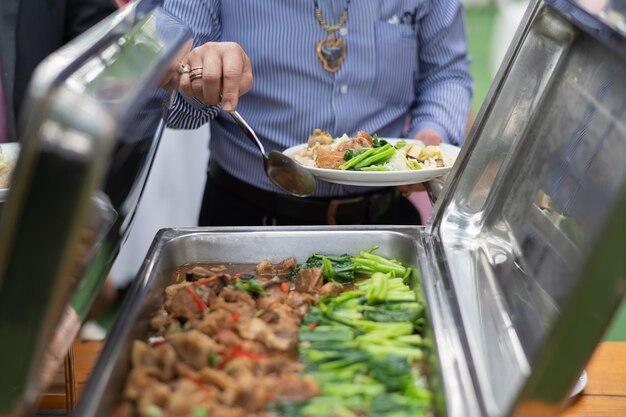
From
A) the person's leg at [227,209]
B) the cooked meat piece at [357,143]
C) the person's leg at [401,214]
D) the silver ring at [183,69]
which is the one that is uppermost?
the silver ring at [183,69]

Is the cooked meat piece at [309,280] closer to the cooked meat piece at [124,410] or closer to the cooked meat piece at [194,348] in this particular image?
the cooked meat piece at [194,348]

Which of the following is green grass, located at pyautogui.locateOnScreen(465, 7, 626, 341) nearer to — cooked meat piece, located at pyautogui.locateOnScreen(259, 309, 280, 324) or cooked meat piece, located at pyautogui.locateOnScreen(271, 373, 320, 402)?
cooked meat piece, located at pyautogui.locateOnScreen(259, 309, 280, 324)

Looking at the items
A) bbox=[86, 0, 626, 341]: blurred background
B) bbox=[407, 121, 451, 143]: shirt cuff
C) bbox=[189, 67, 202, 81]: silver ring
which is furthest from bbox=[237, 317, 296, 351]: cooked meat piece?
bbox=[86, 0, 626, 341]: blurred background

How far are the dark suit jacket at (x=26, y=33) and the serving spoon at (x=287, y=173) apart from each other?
100 cm

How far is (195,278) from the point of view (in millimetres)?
1501

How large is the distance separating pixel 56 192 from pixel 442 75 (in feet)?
6.51

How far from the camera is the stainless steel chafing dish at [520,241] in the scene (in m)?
0.89

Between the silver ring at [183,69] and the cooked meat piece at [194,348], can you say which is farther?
the silver ring at [183,69]

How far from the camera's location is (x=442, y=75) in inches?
101

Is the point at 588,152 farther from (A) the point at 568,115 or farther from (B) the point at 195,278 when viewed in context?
(B) the point at 195,278

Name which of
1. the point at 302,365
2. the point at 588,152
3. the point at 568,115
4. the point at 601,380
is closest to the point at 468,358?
the point at 302,365

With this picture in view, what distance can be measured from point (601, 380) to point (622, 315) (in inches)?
88.5

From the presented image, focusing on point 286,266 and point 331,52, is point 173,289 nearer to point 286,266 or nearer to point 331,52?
point 286,266

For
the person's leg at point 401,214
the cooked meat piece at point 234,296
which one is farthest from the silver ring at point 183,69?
the person's leg at point 401,214
